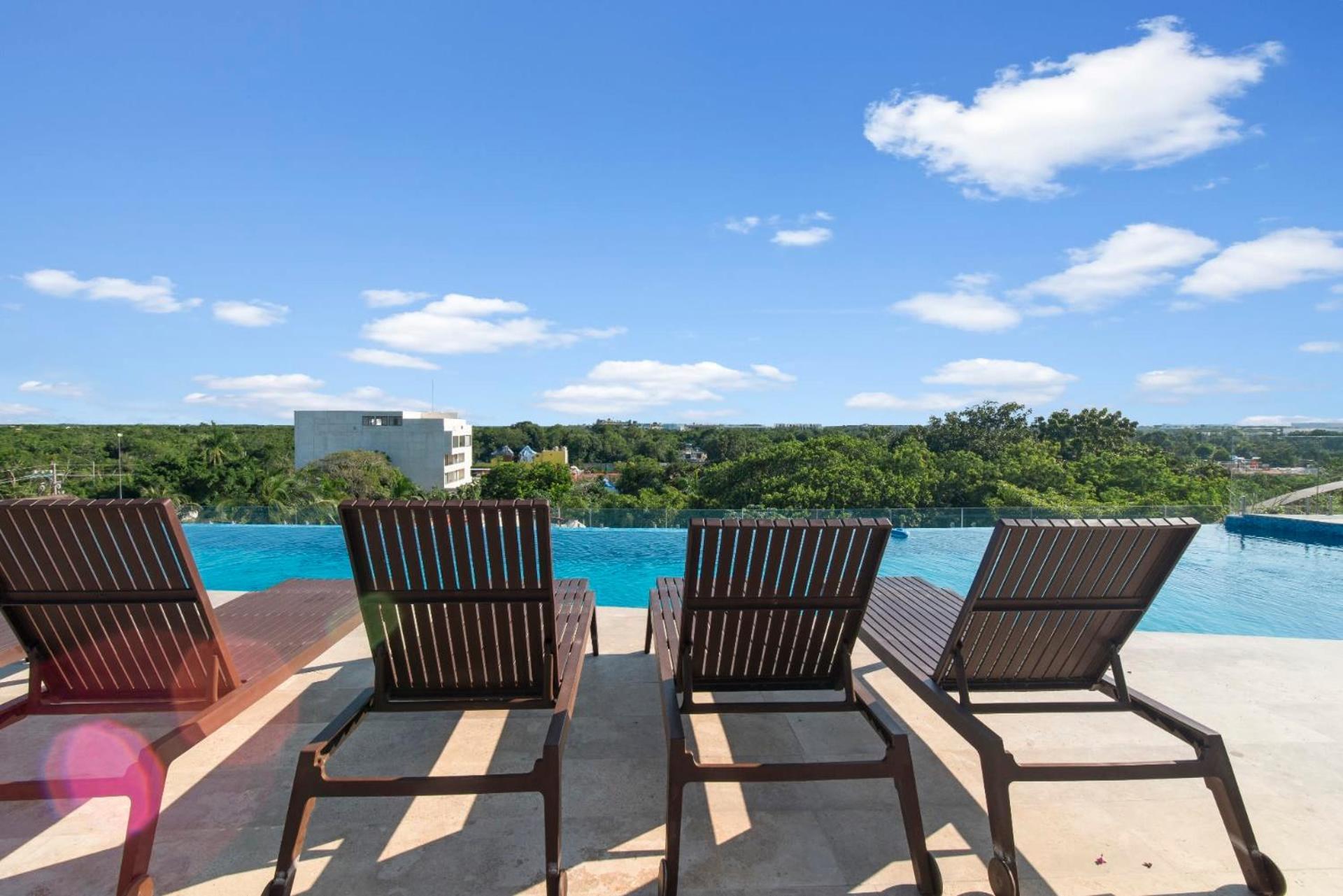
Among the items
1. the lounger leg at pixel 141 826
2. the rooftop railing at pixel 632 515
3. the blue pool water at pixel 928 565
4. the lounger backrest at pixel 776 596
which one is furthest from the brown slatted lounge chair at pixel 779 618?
the rooftop railing at pixel 632 515

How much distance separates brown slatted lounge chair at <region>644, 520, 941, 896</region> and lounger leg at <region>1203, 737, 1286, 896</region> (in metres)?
1.07

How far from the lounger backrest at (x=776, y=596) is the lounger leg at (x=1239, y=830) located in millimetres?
1256

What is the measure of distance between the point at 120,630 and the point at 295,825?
46.9 inches

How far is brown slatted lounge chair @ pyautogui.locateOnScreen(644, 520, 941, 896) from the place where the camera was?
256 centimetres

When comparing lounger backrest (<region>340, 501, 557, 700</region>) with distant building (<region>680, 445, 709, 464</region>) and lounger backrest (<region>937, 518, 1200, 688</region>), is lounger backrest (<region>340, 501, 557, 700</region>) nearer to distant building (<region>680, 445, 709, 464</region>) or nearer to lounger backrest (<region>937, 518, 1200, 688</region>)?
lounger backrest (<region>937, 518, 1200, 688</region>)

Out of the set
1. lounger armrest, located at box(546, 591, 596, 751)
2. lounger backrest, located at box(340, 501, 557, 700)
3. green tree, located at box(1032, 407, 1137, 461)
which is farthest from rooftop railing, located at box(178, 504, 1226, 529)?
green tree, located at box(1032, 407, 1137, 461)

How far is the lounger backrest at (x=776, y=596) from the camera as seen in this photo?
8.55 feet

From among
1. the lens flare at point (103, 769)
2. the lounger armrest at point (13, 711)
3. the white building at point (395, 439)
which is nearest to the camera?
the lens flare at point (103, 769)

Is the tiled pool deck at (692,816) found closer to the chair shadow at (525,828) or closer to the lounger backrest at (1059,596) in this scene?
the chair shadow at (525,828)

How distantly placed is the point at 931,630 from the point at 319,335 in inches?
1419

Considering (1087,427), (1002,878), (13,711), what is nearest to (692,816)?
(1002,878)

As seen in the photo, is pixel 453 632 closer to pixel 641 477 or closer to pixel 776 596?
pixel 776 596

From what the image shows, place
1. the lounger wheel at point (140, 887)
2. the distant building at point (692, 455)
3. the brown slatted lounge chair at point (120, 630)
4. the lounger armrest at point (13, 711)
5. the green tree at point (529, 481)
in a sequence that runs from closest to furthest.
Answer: the lounger wheel at point (140, 887), the brown slatted lounge chair at point (120, 630), the lounger armrest at point (13, 711), the green tree at point (529, 481), the distant building at point (692, 455)

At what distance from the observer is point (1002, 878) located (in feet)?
6.82
